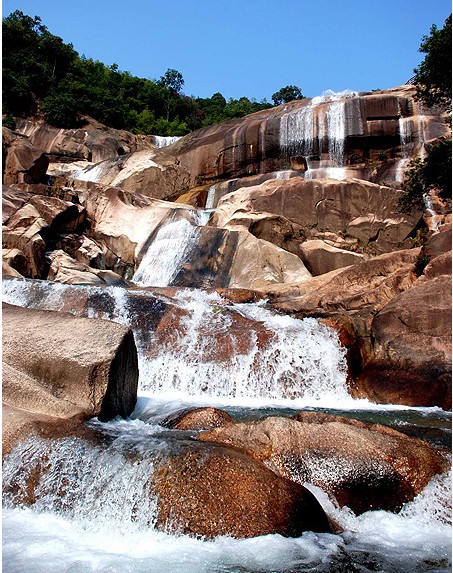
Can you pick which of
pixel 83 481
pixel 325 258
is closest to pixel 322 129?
pixel 325 258

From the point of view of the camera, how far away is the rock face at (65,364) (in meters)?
6.05

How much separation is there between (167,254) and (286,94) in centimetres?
4992

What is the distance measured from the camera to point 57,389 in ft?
20.5

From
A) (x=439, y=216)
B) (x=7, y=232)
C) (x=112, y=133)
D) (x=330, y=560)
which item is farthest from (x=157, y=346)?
(x=112, y=133)

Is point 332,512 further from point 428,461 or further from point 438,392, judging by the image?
point 438,392

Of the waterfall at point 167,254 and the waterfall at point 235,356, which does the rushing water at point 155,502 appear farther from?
the waterfall at point 167,254

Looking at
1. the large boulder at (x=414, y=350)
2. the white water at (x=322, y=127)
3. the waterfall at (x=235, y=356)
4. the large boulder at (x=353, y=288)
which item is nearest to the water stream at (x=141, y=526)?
the large boulder at (x=414, y=350)

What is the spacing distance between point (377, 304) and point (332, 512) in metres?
8.78

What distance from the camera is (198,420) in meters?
6.45

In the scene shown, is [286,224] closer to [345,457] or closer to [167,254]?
[167,254]

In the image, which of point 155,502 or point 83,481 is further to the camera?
point 83,481

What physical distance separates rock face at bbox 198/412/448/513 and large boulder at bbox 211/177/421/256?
14.7 metres

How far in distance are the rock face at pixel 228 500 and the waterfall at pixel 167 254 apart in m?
14.0

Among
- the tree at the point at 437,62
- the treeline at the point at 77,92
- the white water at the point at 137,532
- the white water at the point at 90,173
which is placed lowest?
the white water at the point at 137,532
